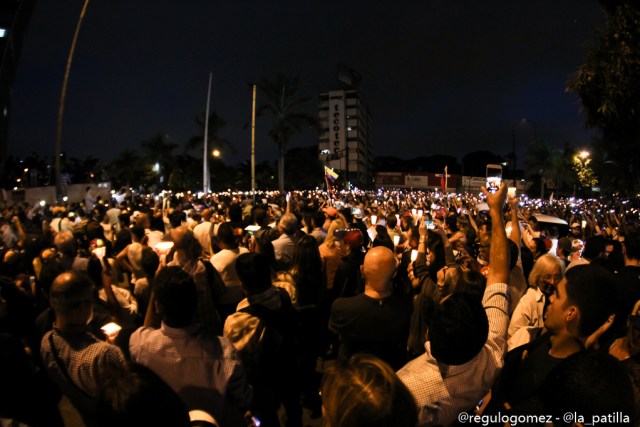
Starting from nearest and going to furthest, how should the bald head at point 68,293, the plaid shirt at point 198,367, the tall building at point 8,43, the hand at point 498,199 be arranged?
the plaid shirt at point 198,367, the bald head at point 68,293, the hand at point 498,199, the tall building at point 8,43

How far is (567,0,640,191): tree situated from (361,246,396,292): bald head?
21.4 feet

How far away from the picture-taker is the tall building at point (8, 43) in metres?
33.2

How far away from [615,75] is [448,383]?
7.68 meters

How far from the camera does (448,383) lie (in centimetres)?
213

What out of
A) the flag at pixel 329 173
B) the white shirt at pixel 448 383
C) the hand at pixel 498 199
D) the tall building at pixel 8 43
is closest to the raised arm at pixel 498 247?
the hand at pixel 498 199

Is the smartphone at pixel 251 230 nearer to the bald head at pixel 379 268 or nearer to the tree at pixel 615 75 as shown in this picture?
the bald head at pixel 379 268

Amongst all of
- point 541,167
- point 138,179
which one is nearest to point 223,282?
point 138,179

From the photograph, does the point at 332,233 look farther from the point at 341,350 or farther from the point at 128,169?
the point at 128,169

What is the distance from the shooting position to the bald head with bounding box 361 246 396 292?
11.2 feet

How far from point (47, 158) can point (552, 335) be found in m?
77.5

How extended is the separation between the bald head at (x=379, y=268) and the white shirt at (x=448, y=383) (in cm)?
114

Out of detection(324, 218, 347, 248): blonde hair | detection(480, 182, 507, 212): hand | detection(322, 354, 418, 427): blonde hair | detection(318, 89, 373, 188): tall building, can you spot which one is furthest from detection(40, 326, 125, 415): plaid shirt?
detection(318, 89, 373, 188): tall building

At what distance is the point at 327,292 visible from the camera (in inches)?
205

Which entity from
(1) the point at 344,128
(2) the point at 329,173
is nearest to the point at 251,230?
(2) the point at 329,173
